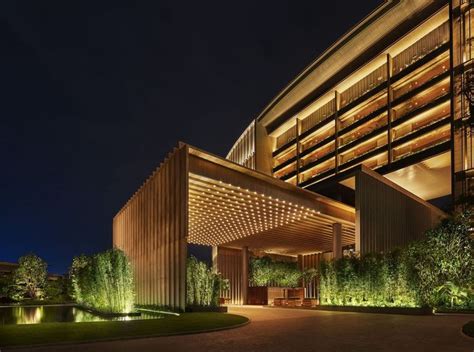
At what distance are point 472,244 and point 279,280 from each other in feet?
61.1

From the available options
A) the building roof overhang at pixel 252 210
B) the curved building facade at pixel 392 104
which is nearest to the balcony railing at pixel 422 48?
the curved building facade at pixel 392 104

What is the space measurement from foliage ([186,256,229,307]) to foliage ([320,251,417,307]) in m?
5.49

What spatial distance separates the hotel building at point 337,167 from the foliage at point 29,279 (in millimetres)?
10451

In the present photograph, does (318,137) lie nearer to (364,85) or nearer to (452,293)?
(364,85)

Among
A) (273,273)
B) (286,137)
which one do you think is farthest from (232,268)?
(286,137)

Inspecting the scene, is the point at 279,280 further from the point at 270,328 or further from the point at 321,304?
the point at 270,328

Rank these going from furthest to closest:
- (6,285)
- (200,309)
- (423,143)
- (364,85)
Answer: (364,85), (6,285), (423,143), (200,309)

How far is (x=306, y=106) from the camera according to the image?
55906 mm

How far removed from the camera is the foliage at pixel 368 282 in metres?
18.5

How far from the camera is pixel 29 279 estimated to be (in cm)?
4134

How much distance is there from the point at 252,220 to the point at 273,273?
27.3ft

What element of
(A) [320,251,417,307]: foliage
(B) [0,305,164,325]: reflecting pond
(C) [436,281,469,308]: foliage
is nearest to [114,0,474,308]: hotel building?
(B) [0,305,164,325]: reflecting pond

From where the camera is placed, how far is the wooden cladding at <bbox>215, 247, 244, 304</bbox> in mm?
39678

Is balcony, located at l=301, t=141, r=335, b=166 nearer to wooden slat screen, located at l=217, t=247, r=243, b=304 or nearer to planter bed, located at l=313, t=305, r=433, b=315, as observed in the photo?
wooden slat screen, located at l=217, t=247, r=243, b=304
